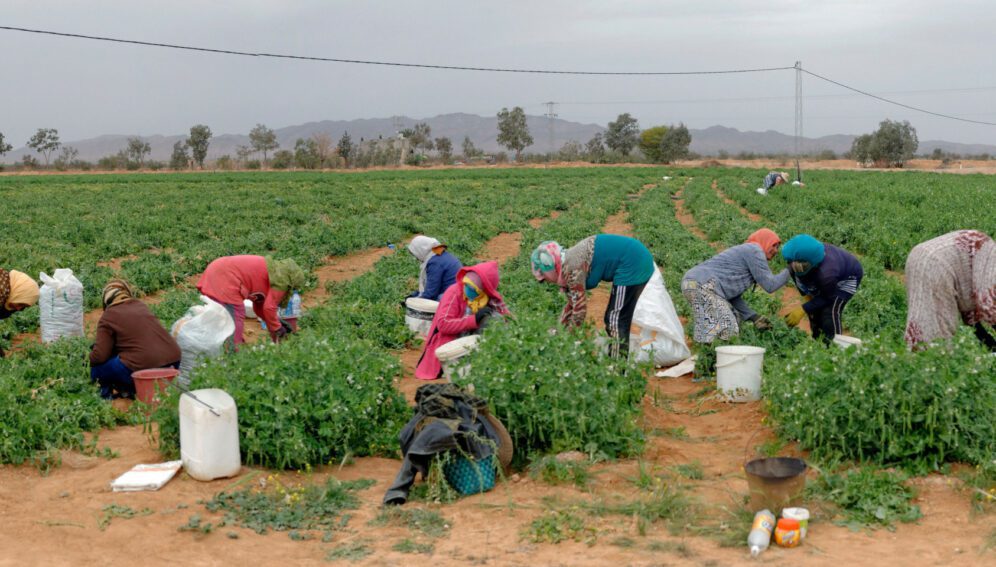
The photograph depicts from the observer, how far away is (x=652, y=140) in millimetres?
93875

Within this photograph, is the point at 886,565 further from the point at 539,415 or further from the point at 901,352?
the point at 539,415

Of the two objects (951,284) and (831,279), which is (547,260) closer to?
(831,279)

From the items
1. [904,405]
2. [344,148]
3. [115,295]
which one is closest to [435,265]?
[115,295]

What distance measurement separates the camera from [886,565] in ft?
12.6

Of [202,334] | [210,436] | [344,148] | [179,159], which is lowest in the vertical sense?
[210,436]

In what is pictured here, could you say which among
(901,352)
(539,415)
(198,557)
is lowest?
(198,557)

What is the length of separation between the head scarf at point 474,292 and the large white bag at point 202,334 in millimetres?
2029

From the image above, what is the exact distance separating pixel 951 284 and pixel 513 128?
96133 mm

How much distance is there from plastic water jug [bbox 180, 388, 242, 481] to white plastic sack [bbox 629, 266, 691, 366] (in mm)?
3599

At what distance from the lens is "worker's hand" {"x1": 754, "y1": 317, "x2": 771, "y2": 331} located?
7797mm

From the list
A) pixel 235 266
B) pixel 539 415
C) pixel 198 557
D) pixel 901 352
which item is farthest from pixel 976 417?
pixel 235 266

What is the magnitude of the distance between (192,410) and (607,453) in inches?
95.7

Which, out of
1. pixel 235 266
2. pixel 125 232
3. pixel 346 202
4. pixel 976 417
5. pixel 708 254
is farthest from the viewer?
pixel 346 202

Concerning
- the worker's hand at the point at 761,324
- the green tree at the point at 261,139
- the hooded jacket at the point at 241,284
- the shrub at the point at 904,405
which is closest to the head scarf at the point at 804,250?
the worker's hand at the point at 761,324
